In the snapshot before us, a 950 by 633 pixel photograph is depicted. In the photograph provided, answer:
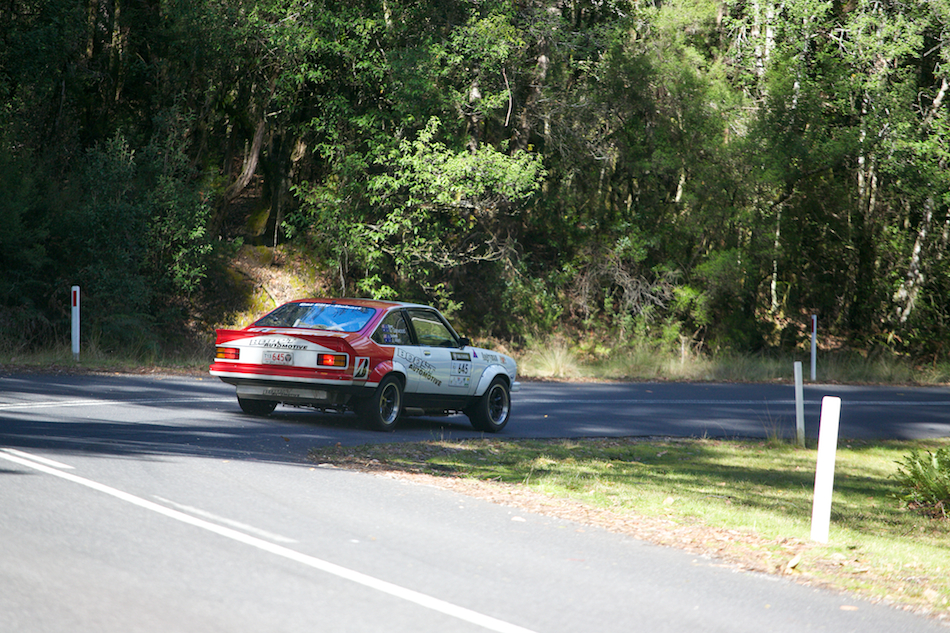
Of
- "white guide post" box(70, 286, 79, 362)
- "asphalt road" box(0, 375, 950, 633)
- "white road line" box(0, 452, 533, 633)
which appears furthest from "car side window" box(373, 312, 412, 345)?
"white guide post" box(70, 286, 79, 362)

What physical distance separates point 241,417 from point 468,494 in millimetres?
4833

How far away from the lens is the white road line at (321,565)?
16.1ft

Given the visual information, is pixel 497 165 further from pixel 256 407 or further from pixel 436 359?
pixel 256 407

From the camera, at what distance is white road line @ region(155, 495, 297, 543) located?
6227mm

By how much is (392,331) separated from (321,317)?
92cm

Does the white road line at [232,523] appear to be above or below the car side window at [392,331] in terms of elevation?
below

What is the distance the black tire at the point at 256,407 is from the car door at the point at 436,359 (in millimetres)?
1990

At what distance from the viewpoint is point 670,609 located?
536 cm

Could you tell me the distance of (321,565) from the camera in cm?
568

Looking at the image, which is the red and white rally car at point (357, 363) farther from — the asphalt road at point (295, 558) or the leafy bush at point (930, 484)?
the leafy bush at point (930, 484)

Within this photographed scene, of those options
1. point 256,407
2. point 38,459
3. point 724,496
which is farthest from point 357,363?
point 724,496

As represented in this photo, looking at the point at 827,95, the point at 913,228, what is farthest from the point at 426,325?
the point at 913,228

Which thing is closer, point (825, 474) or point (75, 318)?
point (825, 474)

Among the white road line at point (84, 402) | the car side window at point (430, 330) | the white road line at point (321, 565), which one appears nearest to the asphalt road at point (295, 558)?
the white road line at point (321, 565)
